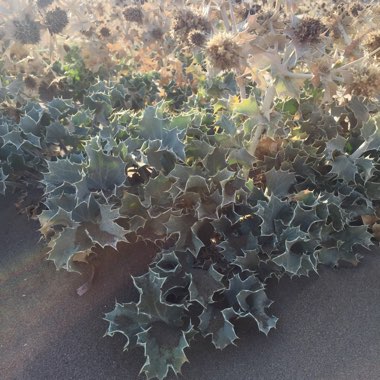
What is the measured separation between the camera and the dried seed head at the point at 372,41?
2531mm

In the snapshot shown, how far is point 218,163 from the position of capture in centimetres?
254

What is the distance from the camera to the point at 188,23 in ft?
10.7

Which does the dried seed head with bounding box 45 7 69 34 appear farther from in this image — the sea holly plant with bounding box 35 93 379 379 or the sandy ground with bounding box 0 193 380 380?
the sandy ground with bounding box 0 193 380 380

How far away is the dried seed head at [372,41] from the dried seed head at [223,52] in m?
0.80

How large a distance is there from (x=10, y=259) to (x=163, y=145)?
1222mm

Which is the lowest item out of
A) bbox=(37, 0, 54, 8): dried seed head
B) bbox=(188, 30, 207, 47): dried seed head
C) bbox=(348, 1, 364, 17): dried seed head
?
bbox=(37, 0, 54, 8): dried seed head

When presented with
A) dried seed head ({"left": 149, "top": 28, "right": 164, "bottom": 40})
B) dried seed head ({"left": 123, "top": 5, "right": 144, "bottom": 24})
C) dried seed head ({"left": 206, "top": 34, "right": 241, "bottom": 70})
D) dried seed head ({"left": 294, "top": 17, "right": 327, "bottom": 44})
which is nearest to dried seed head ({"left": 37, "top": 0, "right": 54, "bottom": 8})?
dried seed head ({"left": 123, "top": 5, "right": 144, "bottom": 24})

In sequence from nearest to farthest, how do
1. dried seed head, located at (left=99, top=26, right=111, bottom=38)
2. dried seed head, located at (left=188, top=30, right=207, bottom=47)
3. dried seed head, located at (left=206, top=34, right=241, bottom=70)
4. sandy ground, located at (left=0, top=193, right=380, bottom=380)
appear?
sandy ground, located at (left=0, top=193, right=380, bottom=380) < dried seed head, located at (left=206, top=34, right=241, bottom=70) < dried seed head, located at (left=188, top=30, right=207, bottom=47) < dried seed head, located at (left=99, top=26, right=111, bottom=38)

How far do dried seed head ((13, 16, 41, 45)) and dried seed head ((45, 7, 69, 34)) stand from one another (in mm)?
121

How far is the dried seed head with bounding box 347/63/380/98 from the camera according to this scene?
7.81ft

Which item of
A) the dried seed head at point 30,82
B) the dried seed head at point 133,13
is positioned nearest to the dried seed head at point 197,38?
the dried seed head at point 133,13

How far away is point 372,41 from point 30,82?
3.24 metres

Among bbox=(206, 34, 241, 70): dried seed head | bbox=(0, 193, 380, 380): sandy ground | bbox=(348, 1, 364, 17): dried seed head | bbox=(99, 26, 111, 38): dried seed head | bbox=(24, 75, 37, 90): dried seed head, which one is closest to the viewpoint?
bbox=(0, 193, 380, 380): sandy ground

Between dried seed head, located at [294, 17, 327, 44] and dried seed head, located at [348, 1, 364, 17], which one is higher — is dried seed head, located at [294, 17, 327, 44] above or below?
above
